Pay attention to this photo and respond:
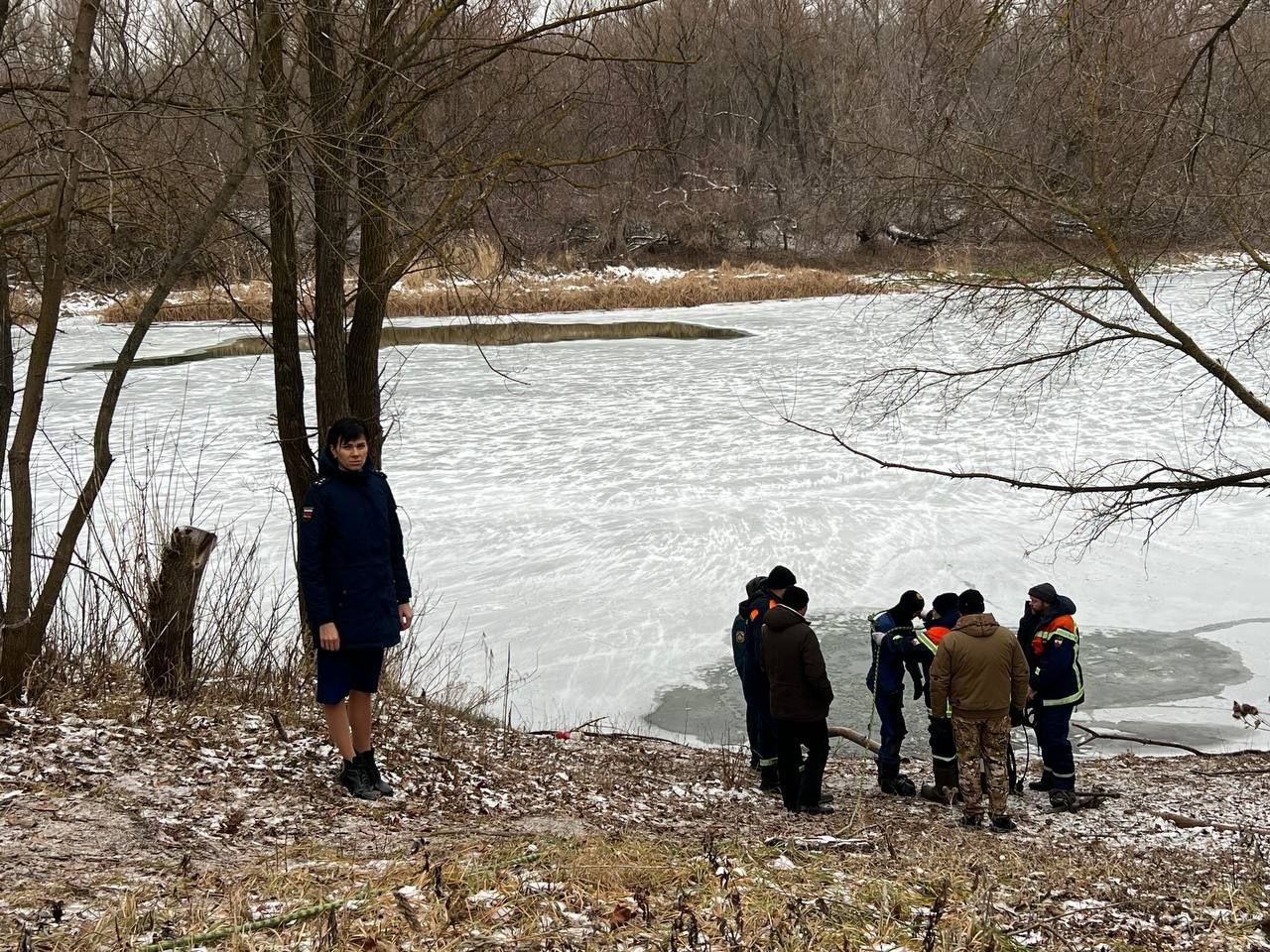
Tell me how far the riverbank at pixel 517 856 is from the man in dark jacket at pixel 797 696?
0.73ft

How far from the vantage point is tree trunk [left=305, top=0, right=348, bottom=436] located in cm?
673

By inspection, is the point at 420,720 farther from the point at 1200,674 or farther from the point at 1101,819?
the point at 1200,674

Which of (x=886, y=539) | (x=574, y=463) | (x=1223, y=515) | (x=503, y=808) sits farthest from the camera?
(x=574, y=463)

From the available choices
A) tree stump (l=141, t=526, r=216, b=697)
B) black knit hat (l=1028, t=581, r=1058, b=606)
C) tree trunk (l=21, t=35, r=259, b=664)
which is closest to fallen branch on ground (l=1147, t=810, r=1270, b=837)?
black knit hat (l=1028, t=581, r=1058, b=606)

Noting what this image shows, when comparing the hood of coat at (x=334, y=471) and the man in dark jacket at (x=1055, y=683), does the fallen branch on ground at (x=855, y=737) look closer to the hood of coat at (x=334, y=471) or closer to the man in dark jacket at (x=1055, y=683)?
the man in dark jacket at (x=1055, y=683)

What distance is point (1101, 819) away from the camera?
21.1 ft

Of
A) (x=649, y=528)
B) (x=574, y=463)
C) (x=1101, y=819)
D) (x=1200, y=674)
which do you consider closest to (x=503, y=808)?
(x=1101, y=819)

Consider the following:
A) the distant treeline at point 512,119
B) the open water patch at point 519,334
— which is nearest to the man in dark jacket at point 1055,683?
the distant treeline at point 512,119

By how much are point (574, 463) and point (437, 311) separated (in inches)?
686

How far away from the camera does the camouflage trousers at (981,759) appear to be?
6312mm

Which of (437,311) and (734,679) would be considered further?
(437,311)

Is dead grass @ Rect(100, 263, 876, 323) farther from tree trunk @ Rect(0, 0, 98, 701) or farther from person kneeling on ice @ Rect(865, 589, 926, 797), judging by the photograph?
tree trunk @ Rect(0, 0, 98, 701)

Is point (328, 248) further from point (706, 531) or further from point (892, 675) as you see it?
→ point (706, 531)

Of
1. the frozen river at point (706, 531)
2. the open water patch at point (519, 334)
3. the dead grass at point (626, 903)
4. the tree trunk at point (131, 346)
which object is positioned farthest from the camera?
the open water patch at point (519, 334)
